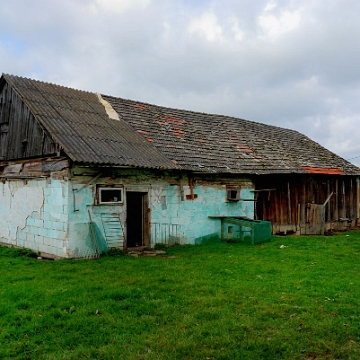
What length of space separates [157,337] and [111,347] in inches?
25.0

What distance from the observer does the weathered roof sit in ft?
38.7

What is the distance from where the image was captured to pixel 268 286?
7566 mm

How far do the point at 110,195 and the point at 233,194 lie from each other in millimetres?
5562

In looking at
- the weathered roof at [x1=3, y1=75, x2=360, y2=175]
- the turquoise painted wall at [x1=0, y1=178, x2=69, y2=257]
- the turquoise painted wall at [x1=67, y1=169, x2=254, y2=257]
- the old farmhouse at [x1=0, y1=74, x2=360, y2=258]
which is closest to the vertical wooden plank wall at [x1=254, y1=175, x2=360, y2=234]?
the old farmhouse at [x1=0, y1=74, x2=360, y2=258]

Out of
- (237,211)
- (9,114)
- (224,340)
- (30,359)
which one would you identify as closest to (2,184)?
(9,114)

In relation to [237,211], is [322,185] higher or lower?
higher

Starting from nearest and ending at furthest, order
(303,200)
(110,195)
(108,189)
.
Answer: (108,189) < (110,195) < (303,200)

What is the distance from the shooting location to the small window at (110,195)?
11151 mm

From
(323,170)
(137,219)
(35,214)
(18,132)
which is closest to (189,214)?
(137,219)

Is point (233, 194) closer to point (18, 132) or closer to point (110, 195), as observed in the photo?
point (110, 195)

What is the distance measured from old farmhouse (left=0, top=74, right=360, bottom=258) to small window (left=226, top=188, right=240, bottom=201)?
Answer: 0.15 feet

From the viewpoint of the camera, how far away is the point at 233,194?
1512 cm

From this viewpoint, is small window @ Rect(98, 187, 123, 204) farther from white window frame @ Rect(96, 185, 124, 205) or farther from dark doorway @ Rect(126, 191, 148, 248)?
dark doorway @ Rect(126, 191, 148, 248)

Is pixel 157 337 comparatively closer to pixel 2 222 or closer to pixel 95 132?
pixel 95 132
